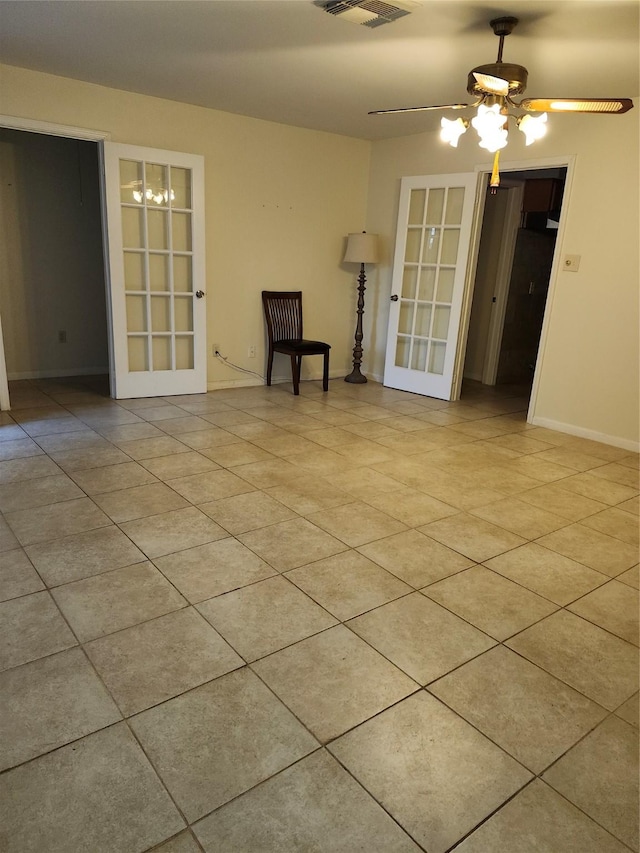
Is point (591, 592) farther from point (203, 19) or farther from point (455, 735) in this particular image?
point (203, 19)

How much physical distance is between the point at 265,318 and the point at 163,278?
107 centimetres

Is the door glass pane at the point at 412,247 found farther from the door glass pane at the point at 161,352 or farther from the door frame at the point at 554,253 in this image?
the door glass pane at the point at 161,352

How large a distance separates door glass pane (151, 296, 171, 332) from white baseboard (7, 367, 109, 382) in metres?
1.32

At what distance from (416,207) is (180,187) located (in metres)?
2.17

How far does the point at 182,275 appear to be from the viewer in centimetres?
499

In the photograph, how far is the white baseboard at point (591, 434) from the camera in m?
4.25

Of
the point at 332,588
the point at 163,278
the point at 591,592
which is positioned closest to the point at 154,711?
the point at 332,588

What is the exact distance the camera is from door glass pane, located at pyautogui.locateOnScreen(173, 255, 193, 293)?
4.95 meters

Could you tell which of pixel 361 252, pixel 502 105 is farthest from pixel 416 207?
pixel 502 105

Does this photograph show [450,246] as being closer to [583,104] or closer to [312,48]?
[312,48]

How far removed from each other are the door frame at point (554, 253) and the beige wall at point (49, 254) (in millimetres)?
3581

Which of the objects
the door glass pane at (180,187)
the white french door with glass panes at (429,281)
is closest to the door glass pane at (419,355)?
the white french door with glass panes at (429,281)

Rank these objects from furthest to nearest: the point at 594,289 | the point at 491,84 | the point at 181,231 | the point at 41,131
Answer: the point at 181,231, the point at 594,289, the point at 41,131, the point at 491,84

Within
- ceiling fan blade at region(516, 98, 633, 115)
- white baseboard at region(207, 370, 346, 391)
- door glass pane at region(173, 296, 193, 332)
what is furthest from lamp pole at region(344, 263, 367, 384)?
ceiling fan blade at region(516, 98, 633, 115)
